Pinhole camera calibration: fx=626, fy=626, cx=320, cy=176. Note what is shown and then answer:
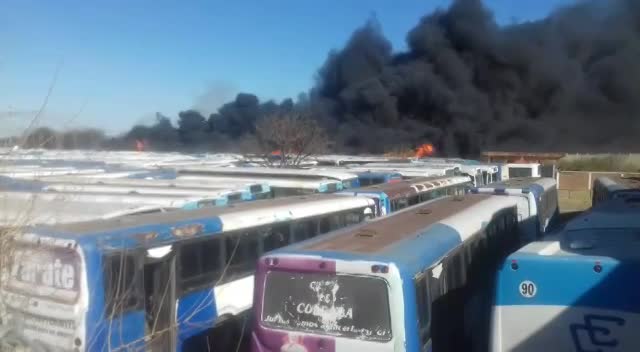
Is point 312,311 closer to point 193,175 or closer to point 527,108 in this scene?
point 193,175

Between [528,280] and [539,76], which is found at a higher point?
[539,76]

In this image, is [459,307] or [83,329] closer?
[83,329]

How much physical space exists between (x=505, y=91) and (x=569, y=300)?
157 ft

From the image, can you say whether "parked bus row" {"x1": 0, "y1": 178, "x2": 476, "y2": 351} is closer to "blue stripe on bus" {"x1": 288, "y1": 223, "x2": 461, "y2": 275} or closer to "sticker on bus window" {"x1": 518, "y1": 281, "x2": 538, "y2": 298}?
"blue stripe on bus" {"x1": 288, "y1": 223, "x2": 461, "y2": 275}

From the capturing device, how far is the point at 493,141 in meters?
46.6

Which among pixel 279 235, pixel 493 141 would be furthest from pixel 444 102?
pixel 279 235

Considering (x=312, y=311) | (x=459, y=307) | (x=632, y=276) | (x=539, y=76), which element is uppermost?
(x=539, y=76)

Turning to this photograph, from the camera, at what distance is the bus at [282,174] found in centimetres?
1147

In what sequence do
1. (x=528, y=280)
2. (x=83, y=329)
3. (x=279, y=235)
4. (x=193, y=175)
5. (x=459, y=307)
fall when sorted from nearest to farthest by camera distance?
(x=528, y=280)
(x=83, y=329)
(x=459, y=307)
(x=279, y=235)
(x=193, y=175)

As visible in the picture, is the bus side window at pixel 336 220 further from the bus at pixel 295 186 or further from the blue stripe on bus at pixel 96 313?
the blue stripe on bus at pixel 96 313

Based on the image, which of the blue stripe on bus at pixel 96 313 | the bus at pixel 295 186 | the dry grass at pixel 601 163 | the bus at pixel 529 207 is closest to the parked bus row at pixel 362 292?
the blue stripe on bus at pixel 96 313

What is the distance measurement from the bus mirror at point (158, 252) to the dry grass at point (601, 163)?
3358 cm

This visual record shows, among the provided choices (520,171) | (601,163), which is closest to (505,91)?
(601,163)

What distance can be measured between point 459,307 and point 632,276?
1.96 meters
